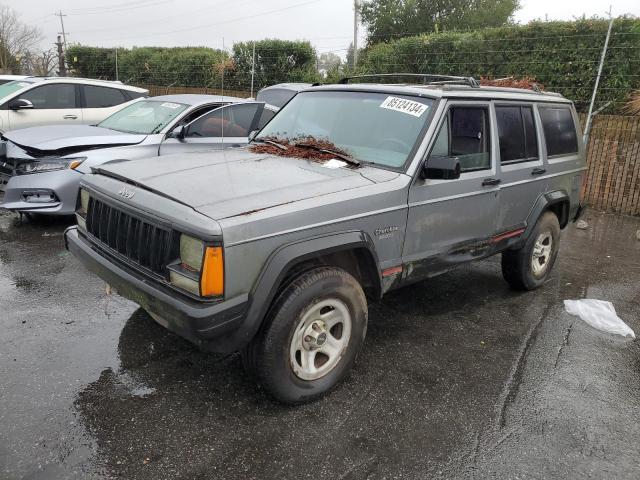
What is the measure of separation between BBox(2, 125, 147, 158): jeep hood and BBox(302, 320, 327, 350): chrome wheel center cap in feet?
14.8

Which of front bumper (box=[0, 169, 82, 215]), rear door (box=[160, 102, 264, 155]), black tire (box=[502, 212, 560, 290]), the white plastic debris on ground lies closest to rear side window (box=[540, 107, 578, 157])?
A: black tire (box=[502, 212, 560, 290])

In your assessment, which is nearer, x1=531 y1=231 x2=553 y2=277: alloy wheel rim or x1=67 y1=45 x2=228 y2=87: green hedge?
x1=531 y1=231 x2=553 y2=277: alloy wheel rim

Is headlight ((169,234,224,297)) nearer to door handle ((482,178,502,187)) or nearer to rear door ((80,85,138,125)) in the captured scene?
door handle ((482,178,502,187))

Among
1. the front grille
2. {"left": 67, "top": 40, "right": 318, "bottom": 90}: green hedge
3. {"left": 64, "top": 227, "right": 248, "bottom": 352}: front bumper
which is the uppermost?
{"left": 67, "top": 40, "right": 318, "bottom": 90}: green hedge

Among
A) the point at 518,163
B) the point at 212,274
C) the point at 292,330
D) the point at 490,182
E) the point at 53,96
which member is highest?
the point at 53,96

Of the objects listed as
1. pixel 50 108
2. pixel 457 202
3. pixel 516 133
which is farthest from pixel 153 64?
pixel 457 202

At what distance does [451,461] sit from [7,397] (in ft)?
8.54

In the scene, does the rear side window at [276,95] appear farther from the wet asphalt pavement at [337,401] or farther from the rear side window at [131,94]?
the wet asphalt pavement at [337,401]

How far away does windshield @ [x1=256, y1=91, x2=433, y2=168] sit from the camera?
3.64 m

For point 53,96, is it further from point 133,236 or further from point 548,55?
point 548,55

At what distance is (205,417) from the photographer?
2.96 meters

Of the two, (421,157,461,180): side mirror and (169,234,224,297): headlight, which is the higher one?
(421,157,461,180): side mirror

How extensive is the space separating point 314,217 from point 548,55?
906 cm

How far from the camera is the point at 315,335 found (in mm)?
3082
